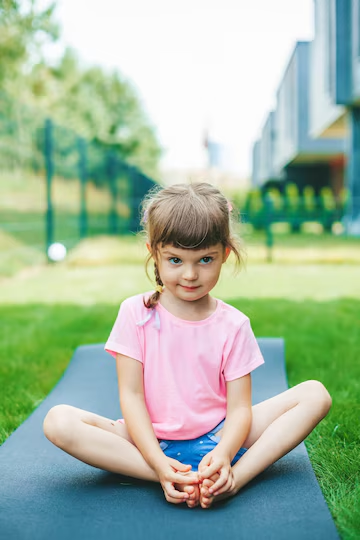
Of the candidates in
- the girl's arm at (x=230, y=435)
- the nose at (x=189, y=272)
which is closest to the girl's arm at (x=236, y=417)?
the girl's arm at (x=230, y=435)

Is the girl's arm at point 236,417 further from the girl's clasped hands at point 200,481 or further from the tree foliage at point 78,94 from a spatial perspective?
the tree foliage at point 78,94

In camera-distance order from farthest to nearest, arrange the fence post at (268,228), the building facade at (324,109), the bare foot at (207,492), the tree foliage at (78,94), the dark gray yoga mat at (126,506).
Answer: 1. the tree foliage at (78,94)
2. the building facade at (324,109)
3. the fence post at (268,228)
4. the bare foot at (207,492)
5. the dark gray yoga mat at (126,506)

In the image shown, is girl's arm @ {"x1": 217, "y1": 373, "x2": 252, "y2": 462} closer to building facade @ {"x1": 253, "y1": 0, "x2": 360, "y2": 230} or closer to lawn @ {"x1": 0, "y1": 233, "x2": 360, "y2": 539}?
lawn @ {"x1": 0, "y1": 233, "x2": 360, "y2": 539}

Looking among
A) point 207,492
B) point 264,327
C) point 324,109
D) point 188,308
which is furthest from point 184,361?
point 324,109

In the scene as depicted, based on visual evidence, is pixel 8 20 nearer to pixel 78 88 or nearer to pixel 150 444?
pixel 150 444

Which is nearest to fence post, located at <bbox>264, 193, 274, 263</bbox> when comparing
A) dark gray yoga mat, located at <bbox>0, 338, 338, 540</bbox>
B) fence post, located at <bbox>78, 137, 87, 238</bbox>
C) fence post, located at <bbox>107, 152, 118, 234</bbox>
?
fence post, located at <bbox>78, 137, 87, 238</bbox>

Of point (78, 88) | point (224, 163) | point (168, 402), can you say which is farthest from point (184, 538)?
point (224, 163)

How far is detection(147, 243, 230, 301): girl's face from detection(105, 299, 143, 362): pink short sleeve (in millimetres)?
160

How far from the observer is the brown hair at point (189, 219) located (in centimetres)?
175

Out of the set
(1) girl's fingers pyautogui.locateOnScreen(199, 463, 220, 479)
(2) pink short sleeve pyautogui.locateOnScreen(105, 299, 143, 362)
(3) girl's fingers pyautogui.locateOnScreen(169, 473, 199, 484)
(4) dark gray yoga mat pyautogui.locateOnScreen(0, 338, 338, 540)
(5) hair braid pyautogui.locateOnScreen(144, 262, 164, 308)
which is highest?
(5) hair braid pyautogui.locateOnScreen(144, 262, 164, 308)

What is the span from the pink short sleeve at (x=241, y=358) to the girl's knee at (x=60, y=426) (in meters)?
0.45

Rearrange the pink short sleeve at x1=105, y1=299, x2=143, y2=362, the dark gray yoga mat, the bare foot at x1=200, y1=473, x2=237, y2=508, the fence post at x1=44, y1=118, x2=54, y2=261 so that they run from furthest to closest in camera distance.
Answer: the fence post at x1=44, y1=118, x2=54, y2=261, the pink short sleeve at x1=105, y1=299, x2=143, y2=362, the bare foot at x1=200, y1=473, x2=237, y2=508, the dark gray yoga mat

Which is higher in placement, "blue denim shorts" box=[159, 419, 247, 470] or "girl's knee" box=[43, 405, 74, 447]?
"girl's knee" box=[43, 405, 74, 447]

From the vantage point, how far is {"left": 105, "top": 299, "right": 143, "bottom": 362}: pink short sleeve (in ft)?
6.07
